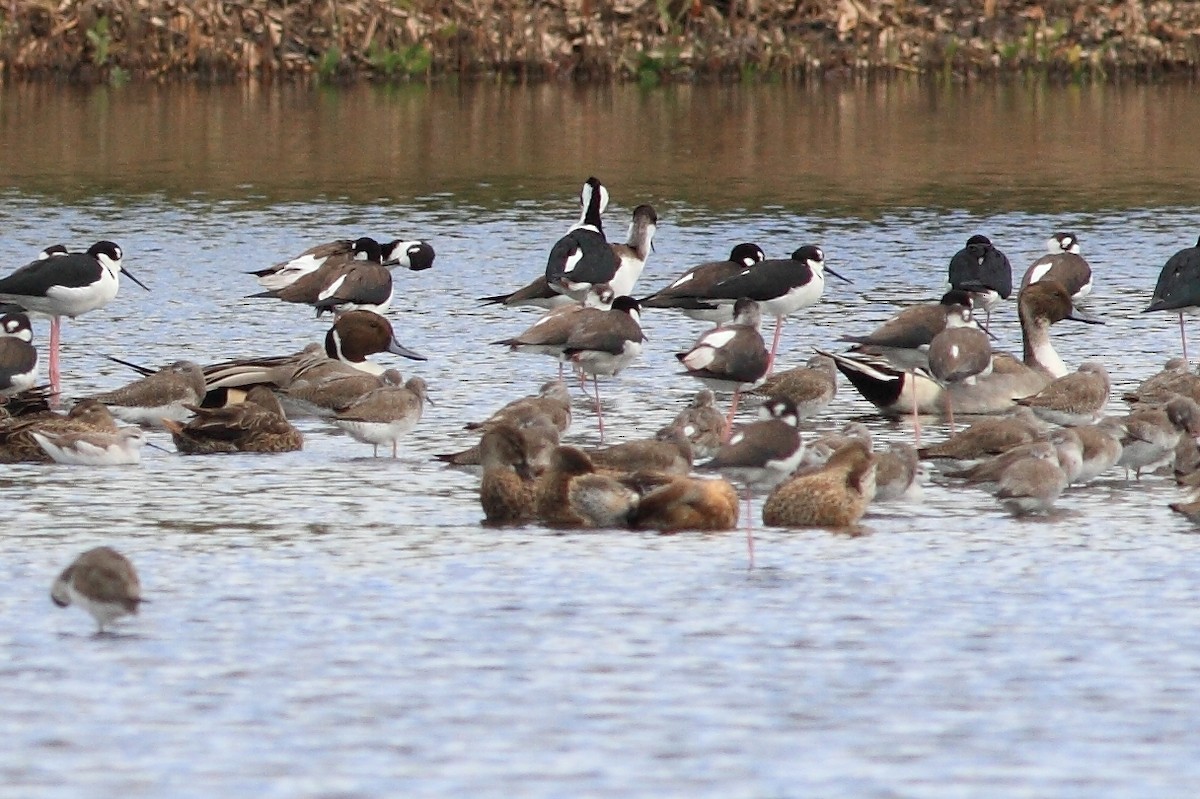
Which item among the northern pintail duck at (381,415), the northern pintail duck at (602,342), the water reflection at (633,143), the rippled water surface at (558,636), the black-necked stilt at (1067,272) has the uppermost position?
the water reflection at (633,143)

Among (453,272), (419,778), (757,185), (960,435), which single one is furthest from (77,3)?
(419,778)

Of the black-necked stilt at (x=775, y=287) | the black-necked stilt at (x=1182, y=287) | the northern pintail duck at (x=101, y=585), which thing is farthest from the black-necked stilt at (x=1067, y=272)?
the northern pintail duck at (x=101, y=585)

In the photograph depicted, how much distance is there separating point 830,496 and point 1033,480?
1.09 meters

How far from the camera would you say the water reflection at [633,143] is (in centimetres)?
A: 3106

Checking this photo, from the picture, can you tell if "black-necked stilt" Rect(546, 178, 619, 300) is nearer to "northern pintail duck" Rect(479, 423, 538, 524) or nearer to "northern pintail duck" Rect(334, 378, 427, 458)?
"northern pintail duck" Rect(334, 378, 427, 458)

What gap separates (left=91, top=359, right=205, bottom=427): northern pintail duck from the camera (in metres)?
15.2

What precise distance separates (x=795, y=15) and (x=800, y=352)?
100 feet

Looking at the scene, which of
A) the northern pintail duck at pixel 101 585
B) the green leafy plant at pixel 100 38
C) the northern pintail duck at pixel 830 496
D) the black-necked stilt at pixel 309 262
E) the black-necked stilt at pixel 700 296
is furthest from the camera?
the green leafy plant at pixel 100 38

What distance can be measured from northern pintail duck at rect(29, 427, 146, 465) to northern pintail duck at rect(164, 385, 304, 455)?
52cm

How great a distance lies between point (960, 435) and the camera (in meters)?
13.3

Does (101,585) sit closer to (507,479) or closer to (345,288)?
(507,479)

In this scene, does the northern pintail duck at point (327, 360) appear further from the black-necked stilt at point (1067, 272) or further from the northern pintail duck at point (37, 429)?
the black-necked stilt at point (1067, 272)

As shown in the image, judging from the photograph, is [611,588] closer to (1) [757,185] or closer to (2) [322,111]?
(1) [757,185]

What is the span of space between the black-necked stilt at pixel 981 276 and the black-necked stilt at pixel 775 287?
145cm
